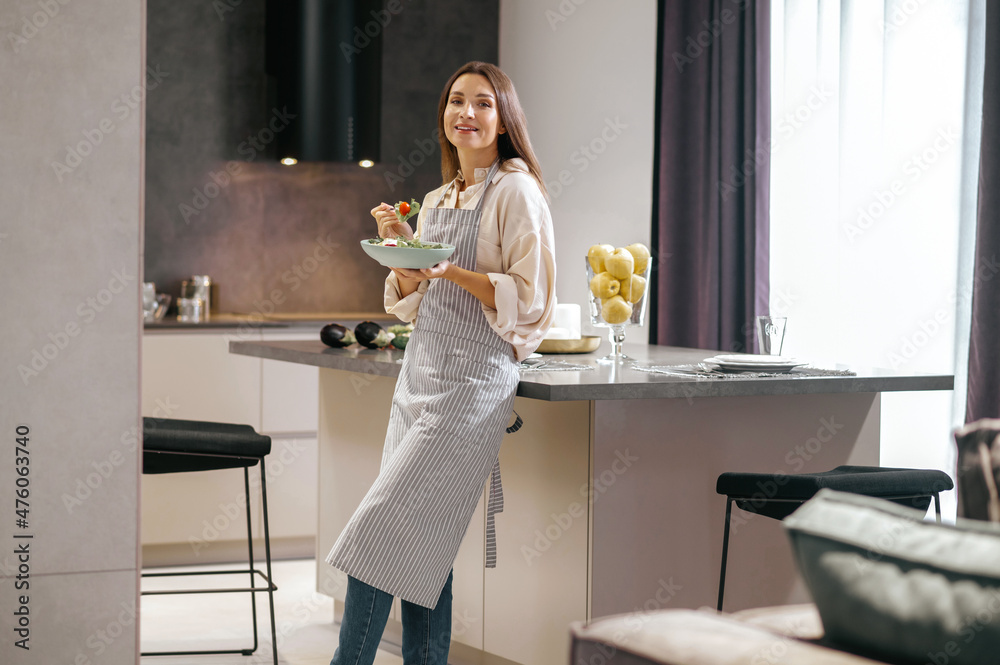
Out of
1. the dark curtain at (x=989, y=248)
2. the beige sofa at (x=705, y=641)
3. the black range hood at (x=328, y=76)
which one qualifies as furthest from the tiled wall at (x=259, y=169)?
the beige sofa at (x=705, y=641)

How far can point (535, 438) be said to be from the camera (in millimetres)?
2551

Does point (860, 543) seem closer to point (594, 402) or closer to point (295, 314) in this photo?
point (594, 402)

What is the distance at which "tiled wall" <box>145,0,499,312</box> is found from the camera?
4.74 m

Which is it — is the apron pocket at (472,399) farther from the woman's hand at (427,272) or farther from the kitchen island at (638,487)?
the woman's hand at (427,272)

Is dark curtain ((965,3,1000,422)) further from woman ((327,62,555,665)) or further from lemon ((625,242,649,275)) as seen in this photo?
woman ((327,62,555,665))

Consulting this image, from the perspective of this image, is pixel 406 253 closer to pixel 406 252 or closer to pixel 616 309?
pixel 406 252

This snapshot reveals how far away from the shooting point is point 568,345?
3004mm

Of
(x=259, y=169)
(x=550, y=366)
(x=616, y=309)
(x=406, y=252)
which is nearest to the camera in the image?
(x=406, y=252)

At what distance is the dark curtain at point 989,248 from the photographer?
3.04 m

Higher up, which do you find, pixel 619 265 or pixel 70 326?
pixel 619 265

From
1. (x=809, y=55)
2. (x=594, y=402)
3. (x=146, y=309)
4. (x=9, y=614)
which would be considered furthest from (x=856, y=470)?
(x=146, y=309)

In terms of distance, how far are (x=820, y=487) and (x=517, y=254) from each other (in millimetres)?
759

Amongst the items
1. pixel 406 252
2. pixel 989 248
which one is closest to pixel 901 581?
pixel 406 252

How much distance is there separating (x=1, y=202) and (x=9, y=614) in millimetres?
787
